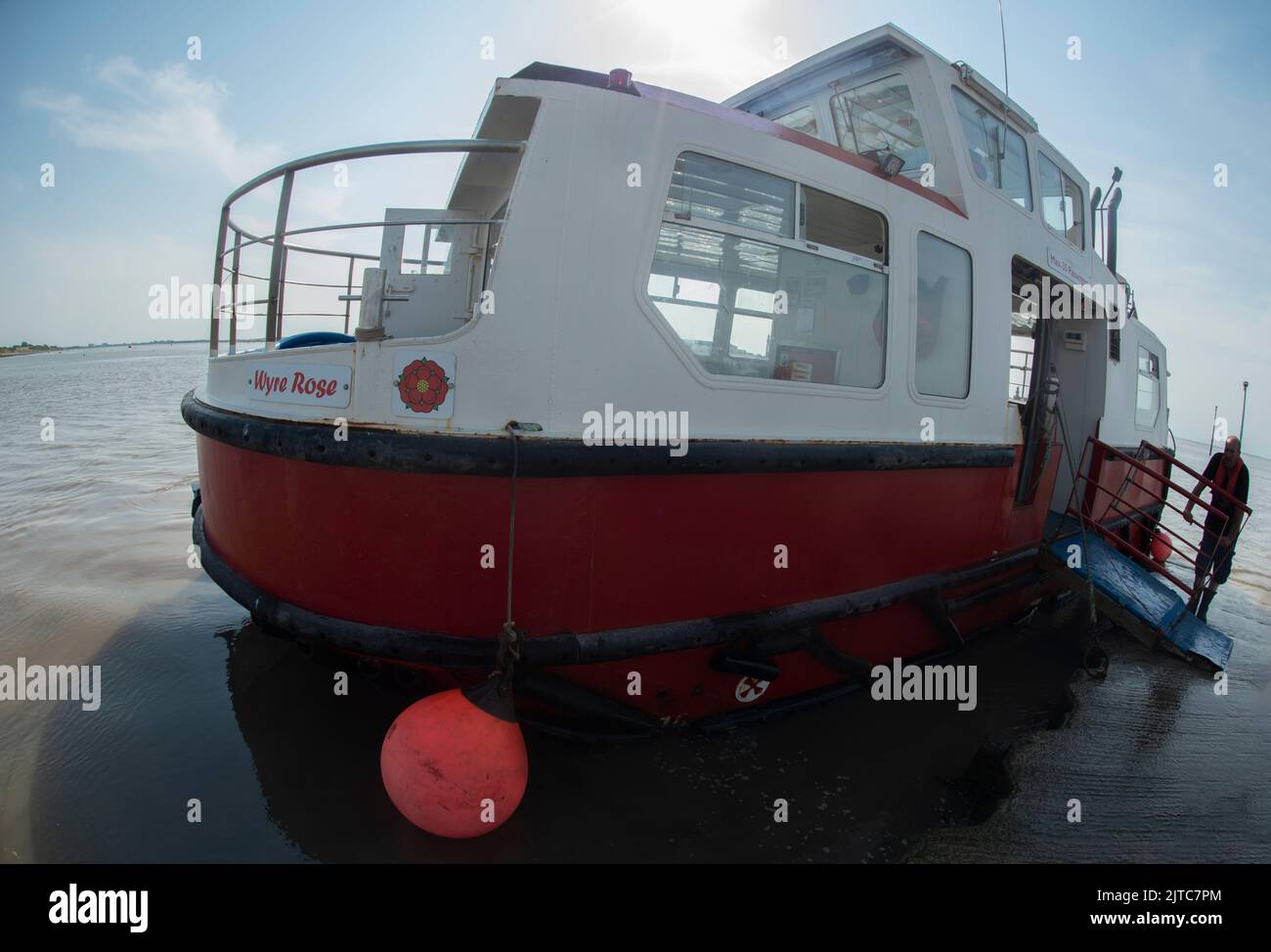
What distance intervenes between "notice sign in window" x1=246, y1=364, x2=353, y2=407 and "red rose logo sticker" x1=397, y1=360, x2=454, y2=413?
219 mm

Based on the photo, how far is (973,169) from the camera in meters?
3.82

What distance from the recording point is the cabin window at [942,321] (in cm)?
340

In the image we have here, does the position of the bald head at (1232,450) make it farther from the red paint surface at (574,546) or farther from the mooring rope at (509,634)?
the mooring rope at (509,634)

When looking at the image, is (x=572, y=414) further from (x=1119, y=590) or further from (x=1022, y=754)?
(x=1119, y=590)

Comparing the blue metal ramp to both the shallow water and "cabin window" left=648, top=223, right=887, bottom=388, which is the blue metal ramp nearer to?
the shallow water

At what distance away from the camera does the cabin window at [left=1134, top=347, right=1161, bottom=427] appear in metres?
6.34

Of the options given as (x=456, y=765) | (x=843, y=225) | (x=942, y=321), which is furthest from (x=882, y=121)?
(x=456, y=765)

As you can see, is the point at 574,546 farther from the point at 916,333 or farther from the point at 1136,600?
the point at 1136,600

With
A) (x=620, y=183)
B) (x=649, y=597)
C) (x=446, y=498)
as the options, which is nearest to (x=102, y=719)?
(x=446, y=498)

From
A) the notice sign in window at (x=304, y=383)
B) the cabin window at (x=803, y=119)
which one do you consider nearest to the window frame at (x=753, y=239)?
the notice sign in window at (x=304, y=383)

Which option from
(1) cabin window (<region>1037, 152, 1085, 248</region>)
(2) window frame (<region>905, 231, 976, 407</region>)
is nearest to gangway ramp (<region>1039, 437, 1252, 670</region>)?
(2) window frame (<region>905, 231, 976, 407</region>)

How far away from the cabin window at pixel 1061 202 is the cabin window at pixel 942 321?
5.07 ft

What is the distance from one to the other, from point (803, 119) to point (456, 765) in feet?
15.0

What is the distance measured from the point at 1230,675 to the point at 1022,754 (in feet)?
8.71
